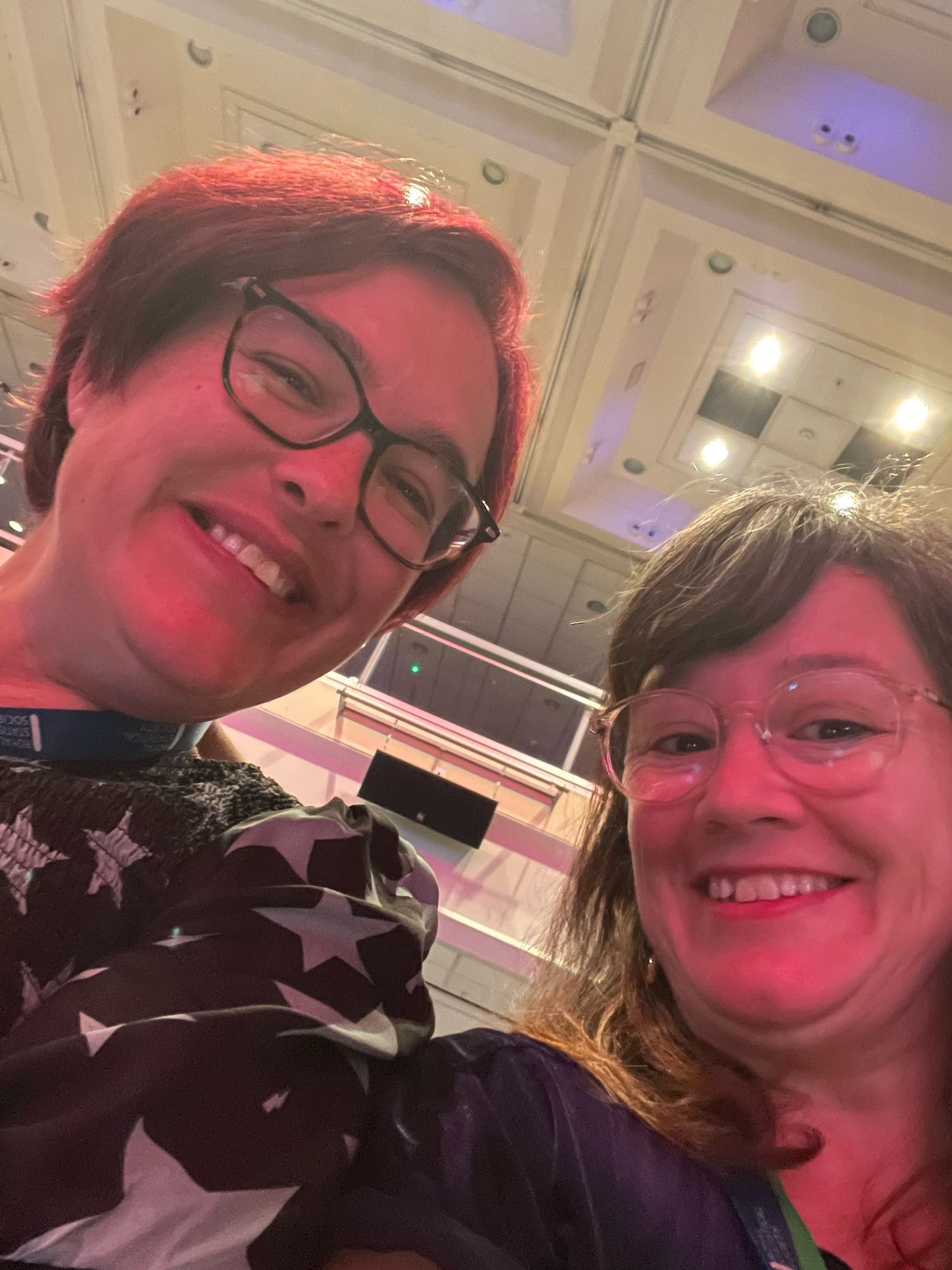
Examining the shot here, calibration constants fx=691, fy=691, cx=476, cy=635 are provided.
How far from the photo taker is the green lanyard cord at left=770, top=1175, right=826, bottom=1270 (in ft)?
1.80

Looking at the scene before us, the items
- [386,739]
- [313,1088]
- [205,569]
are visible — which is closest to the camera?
[313,1088]

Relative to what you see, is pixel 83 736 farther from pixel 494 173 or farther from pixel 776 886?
pixel 494 173

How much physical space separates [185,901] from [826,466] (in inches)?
122

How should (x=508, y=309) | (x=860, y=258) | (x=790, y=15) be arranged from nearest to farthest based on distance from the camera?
(x=508, y=309) < (x=790, y=15) < (x=860, y=258)

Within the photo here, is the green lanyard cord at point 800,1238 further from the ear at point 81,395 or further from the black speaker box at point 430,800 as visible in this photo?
the black speaker box at point 430,800

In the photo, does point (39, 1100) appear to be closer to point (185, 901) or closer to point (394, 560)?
point (185, 901)

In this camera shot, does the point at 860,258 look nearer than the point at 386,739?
Yes

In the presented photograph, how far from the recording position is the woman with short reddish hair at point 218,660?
1.31 ft

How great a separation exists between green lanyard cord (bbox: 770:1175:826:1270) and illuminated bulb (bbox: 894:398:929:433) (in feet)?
9.11

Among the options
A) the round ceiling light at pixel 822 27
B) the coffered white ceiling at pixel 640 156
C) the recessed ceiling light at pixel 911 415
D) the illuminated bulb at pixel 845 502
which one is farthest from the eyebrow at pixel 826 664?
the recessed ceiling light at pixel 911 415

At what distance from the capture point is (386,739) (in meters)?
2.67

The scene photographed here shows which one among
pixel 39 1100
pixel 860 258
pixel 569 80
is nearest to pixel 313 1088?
pixel 39 1100

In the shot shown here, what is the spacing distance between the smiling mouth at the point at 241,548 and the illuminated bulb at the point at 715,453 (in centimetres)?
275

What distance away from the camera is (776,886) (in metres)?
0.65
